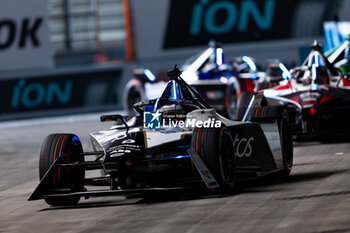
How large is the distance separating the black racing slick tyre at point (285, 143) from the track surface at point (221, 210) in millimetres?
132

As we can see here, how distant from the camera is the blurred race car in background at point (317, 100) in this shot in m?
14.4

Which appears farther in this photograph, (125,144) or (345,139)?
(345,139)

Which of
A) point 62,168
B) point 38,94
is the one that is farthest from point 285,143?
point 38,94

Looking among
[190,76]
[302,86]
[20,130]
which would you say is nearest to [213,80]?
[190,76]

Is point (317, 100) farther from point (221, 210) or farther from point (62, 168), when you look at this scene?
point (221, 210)

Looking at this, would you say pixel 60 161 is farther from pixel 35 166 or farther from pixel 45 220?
pixel 35 166

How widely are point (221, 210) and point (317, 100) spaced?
6.90m

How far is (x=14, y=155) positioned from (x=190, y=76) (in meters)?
6.83

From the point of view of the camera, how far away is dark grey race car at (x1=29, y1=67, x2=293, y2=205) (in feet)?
28.5

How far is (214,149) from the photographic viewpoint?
860cm

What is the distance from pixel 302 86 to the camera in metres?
15.2

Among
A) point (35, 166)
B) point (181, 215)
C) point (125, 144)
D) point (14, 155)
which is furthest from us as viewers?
point (14, 155)

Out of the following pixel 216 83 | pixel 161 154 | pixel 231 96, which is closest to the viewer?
pixel 161 154

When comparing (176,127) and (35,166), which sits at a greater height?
(176,127)
